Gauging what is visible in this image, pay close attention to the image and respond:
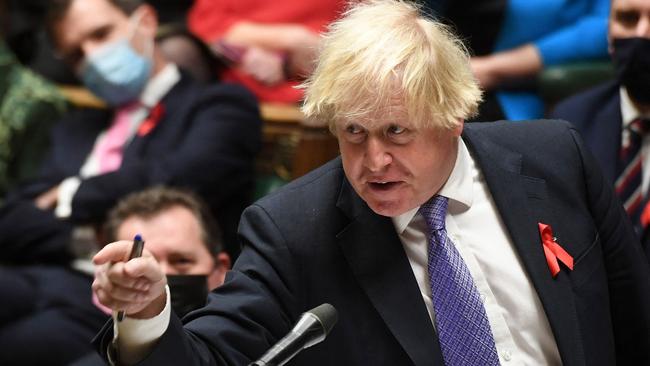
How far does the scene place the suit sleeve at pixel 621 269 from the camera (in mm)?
1766

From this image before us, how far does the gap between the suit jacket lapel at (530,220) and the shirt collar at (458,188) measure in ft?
0.13

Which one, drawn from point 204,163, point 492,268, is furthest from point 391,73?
point 204,163

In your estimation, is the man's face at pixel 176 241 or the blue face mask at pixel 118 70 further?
the blue face mask at pixel 118 70

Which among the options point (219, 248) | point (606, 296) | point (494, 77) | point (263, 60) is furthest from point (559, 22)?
point (606, 296)

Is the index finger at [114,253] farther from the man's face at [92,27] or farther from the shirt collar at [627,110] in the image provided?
the man's face at [92,27]

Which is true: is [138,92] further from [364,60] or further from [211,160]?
[364,60]

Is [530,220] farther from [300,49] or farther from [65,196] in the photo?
[65,196]

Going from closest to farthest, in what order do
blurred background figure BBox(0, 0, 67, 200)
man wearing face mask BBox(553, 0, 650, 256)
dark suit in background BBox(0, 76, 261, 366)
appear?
man wearing face mask BBox(553, 0, 650, 256) → dark suit in background BBox(0, 76, 261, 366) → blurred background figure BBox(0, 0, 67, 200)

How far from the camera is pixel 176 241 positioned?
90.4 inches

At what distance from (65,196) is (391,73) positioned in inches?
73.6

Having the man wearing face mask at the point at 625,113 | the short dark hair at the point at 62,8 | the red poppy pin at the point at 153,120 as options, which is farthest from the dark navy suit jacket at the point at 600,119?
the short dark hair at the point at 62,8

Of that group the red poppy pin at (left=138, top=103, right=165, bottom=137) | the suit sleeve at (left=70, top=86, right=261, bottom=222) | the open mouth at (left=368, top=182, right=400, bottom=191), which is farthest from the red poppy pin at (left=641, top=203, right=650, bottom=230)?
the red poppy pin at (left=138, top=103, right=165, bottom=137)

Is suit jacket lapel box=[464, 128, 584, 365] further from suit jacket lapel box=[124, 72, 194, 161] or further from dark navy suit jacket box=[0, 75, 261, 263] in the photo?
suit jacket lapel box=[124, 72, 194, 161]

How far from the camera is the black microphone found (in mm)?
1245
